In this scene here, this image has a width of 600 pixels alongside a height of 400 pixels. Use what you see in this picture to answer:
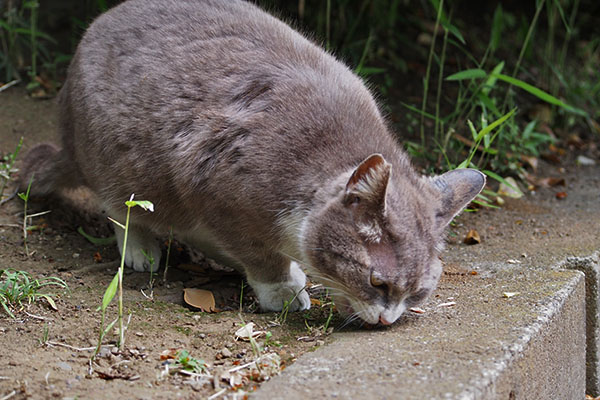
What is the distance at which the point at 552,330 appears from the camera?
2.84 meters

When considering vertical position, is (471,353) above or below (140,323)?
above

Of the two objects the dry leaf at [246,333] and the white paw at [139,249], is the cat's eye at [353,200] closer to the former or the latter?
the dry leaf at [246,333]

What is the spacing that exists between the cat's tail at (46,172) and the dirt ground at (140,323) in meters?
0.11

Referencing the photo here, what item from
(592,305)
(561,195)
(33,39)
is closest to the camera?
(592,305)

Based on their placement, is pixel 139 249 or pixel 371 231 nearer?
pixel 371 231

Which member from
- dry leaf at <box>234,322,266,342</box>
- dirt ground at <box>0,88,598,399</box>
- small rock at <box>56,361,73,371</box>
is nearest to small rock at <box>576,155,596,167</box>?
dirt ground at <box>0,88,598,399</box>

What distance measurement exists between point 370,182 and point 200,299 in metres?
1.01

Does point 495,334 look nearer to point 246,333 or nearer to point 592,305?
point 246,333

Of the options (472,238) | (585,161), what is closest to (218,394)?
(472,238)

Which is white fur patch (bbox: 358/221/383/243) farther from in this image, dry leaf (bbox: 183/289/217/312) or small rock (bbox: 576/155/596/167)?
small rock (bbox: 576/155/596/167)

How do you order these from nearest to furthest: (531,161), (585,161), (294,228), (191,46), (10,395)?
(10,395)
(294,228)
(191,46)
(531,161)
(585,161)

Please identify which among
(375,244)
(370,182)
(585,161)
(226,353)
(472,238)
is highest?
(370,182)

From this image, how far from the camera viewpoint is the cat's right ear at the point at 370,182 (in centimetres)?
259

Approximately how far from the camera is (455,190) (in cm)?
302
